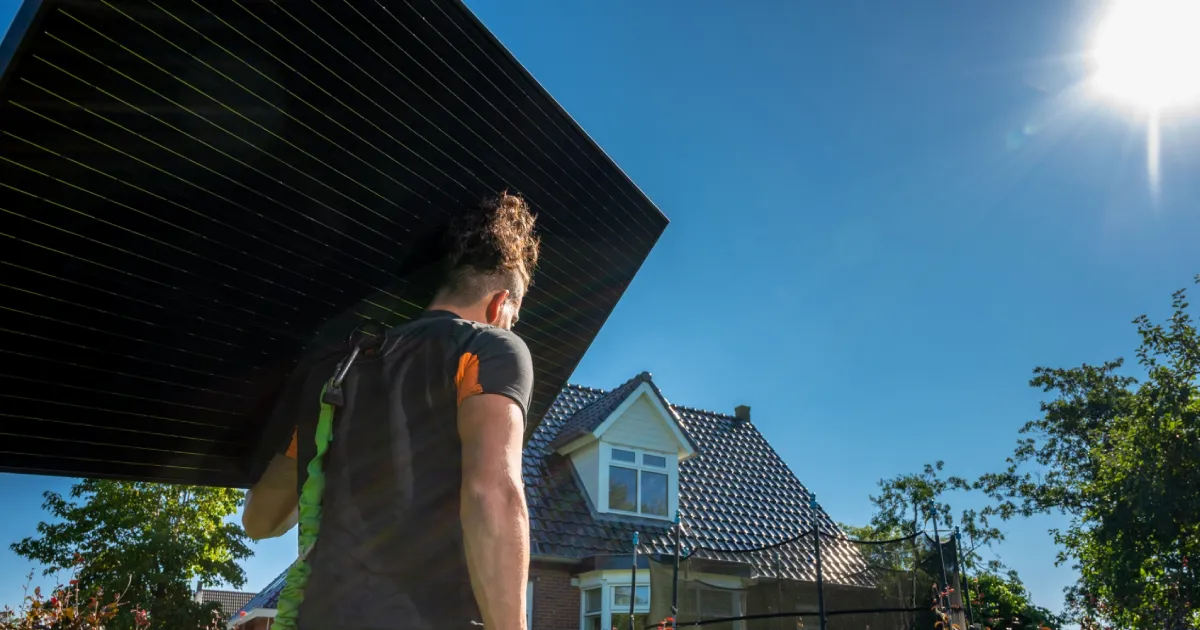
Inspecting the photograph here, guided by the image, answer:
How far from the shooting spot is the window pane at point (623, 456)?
1554cm

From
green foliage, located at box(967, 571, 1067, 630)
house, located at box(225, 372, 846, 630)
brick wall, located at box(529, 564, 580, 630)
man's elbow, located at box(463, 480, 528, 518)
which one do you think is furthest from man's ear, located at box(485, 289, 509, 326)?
green foliage, located at box(967, 571, 1067, 630)

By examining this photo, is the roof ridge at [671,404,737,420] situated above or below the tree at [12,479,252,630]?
above

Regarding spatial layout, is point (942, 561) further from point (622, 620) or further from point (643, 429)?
point (643, 429)

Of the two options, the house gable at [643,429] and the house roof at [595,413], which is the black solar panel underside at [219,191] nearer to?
the house roof at [595,413]

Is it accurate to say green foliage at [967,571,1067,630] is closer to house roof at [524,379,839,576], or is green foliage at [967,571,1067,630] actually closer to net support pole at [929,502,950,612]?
house roof at [524,379,839,576]

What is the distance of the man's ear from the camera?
206 centimetres

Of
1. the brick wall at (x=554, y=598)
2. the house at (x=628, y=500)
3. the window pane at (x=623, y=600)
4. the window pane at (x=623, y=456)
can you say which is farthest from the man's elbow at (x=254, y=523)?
the window pane at (x=623, y=456)

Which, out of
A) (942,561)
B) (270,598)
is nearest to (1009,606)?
(942,561)

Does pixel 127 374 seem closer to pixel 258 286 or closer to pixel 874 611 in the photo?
pixel 258 286

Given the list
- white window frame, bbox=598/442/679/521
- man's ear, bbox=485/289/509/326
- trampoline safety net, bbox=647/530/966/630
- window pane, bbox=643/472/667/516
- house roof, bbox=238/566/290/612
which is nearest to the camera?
man's ear, bbox=485/289/509/326

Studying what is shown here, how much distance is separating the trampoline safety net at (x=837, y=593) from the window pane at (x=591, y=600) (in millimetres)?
2439

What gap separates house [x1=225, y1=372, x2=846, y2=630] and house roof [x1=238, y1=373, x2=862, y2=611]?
29 millimetres

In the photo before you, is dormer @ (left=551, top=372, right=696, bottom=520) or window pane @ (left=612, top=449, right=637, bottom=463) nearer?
dormer @ (left=551, top=372, right=696, bottom=520)

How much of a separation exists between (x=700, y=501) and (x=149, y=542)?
38.5 ft
